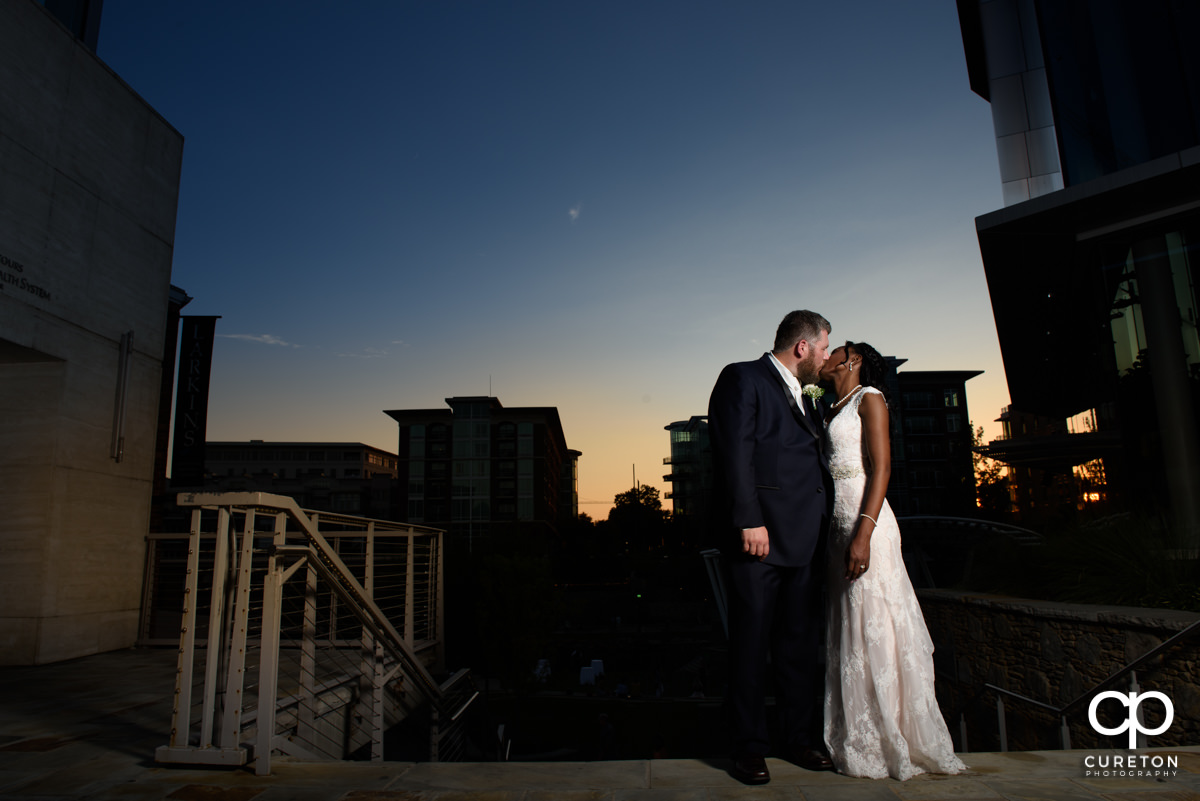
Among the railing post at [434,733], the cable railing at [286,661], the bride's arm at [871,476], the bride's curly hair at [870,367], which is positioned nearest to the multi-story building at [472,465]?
the cable railing at [286,661]

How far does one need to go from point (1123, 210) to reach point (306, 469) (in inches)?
4116

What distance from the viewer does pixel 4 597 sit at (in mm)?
7988

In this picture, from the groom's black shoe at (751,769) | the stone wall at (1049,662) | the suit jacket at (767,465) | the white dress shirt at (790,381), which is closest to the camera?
the groom's black shoe at (751,769)

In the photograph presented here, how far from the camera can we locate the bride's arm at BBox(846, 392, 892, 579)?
10.3 feet

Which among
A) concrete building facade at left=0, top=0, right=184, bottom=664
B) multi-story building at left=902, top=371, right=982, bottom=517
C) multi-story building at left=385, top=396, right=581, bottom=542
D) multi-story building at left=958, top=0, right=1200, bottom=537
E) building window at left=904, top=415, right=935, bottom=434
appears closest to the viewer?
concrete building facade at left=0, top=0, right=184, bottom=664

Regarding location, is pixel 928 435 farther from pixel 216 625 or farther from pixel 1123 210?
pixel 216 625

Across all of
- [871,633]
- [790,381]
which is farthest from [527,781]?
[790,381]

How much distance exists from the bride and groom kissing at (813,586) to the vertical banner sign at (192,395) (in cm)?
1468

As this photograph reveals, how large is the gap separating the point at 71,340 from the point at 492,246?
19.4 m

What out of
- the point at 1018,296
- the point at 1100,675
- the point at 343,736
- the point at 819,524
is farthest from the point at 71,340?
the point at 1018,296

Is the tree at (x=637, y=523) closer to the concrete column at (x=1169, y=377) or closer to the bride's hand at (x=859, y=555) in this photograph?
the concrete column at (x=1169, y=377)

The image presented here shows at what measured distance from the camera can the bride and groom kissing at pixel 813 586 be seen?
3025 millimetres

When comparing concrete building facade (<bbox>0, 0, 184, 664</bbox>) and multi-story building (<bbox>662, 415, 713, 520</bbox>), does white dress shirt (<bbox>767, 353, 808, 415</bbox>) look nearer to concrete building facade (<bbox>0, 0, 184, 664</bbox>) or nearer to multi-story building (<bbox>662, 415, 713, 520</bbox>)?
concrete building facade (<bbox>0, 0, 184, 664</bbox>)

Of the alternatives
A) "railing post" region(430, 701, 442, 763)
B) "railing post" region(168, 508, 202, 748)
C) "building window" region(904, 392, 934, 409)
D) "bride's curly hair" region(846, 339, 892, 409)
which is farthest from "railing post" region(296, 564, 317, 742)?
"building window" region(904, 392, 934, 409)
